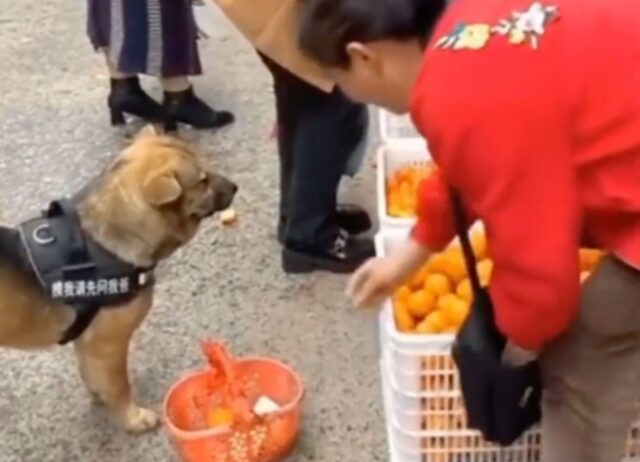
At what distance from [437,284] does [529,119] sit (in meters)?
0.69

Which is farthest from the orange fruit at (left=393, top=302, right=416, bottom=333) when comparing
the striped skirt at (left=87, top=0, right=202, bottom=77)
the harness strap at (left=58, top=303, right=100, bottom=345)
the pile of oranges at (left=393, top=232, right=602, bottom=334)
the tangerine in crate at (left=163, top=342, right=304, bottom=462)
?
the striped skirt at (left=87, top=0, right=202, bottom=77)

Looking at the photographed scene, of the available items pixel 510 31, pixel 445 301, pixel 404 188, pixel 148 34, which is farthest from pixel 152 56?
pixel 510 31

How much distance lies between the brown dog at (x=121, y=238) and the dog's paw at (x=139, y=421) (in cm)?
3

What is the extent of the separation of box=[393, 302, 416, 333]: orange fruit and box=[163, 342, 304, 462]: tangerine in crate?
0.79 feet

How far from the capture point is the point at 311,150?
7.65ft

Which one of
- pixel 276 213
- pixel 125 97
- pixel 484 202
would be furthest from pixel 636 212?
pixel 125 97

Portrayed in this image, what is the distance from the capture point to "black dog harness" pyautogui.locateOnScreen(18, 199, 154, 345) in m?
1.91

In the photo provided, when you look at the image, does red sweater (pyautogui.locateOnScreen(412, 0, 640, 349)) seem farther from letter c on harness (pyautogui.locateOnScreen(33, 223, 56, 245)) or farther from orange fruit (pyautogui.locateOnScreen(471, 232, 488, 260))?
letter c on harness (pyautogui.locateOnScreen(33, 223, 56, 245))

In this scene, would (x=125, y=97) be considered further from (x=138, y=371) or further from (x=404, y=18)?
(x=404, y=18)

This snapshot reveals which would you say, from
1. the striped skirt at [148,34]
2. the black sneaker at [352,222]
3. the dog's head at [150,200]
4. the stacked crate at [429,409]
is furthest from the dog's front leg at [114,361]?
the striped skirt at [148,34]

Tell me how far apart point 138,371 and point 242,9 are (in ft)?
2.19

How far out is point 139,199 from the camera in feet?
6.39

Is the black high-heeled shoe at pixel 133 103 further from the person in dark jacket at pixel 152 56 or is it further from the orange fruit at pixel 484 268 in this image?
the orange fruit at pixel 484 268

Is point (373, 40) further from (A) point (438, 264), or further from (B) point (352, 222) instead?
(B) point (352, 222)
